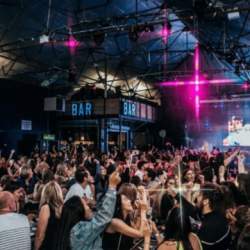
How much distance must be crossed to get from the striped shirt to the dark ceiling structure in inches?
228

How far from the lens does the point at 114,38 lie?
12.5 m

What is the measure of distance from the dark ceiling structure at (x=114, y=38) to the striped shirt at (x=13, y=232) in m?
5.78

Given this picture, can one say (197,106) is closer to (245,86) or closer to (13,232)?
(245,86)

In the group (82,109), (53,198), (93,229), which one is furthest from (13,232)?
(82,109)

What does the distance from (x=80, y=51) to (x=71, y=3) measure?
316 centimetres

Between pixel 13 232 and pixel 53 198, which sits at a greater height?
pixel 53 198

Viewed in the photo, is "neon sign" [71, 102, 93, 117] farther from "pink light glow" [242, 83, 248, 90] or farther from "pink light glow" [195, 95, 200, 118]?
"pink light glow" [242, 83, 248, 90]

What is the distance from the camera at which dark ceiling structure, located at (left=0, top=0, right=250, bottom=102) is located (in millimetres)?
8039

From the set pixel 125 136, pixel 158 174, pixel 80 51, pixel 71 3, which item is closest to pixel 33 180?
pixel 158 174

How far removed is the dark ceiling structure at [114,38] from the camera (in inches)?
316

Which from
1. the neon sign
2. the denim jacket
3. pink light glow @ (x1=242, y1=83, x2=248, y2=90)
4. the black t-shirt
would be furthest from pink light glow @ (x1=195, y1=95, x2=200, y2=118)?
the denim jacket

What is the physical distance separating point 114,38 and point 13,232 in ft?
35.5

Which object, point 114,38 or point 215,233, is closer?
point 215,233

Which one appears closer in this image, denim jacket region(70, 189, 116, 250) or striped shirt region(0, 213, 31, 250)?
denim jacket region(70, 189, 116, 250)
